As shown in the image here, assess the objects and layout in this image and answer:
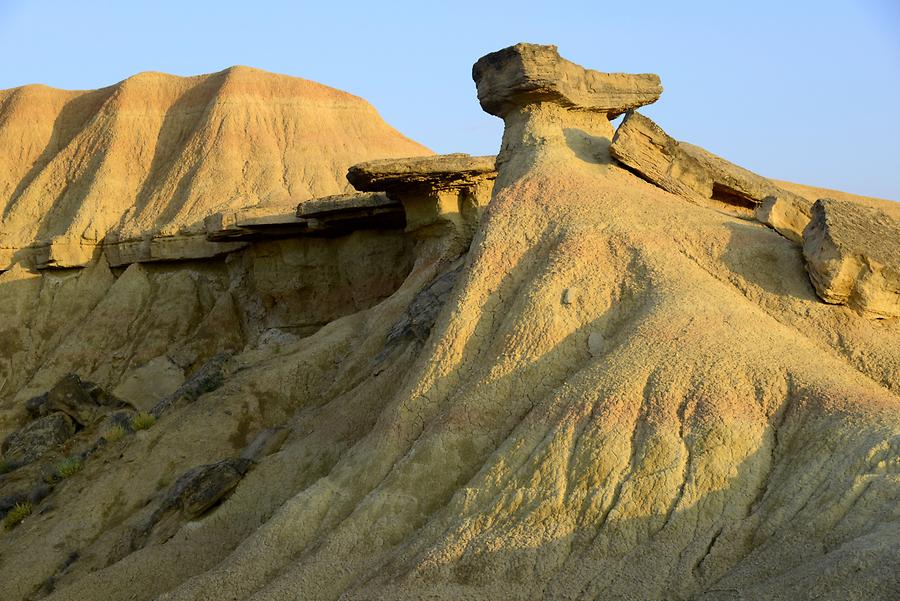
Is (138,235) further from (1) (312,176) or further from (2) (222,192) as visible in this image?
(1) (312,176)

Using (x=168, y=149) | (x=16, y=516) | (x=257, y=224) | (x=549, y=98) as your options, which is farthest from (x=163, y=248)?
(x=549, y=98)

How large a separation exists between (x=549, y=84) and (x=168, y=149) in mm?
25711

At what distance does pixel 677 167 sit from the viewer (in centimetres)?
1245

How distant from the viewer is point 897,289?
9.25m

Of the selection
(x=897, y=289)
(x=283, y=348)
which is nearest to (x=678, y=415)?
(x=897, y=289)

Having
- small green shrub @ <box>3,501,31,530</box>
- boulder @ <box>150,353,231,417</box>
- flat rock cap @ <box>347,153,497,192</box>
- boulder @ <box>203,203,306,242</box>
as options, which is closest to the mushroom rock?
flat rock cap @ <box>347,153,497,192</box>

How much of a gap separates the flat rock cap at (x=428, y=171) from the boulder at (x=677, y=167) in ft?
17.4

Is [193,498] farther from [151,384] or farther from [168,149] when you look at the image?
[168,149]

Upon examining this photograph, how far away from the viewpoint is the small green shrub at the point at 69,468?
592 inches

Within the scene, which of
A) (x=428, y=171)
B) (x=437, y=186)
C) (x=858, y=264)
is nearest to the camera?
(x=858, y=264)

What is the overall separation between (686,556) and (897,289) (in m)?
3.29

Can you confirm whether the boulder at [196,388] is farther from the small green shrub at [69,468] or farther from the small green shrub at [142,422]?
the small green shrub at [69,468]

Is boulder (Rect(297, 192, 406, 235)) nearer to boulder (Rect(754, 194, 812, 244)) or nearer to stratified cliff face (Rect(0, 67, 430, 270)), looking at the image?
stratified cliff face (Rect(0, 67, 430, 270))

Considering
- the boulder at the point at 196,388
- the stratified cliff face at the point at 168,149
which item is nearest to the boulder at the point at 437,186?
the boulder at the point at 196,388
